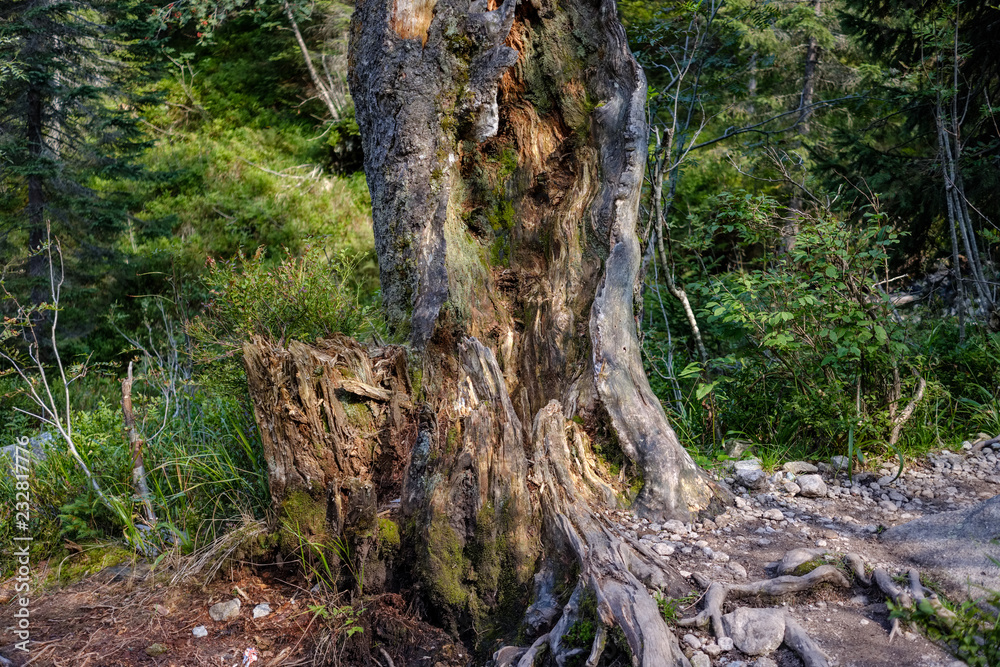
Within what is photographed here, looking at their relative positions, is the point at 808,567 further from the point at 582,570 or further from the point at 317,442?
the point at 317,442

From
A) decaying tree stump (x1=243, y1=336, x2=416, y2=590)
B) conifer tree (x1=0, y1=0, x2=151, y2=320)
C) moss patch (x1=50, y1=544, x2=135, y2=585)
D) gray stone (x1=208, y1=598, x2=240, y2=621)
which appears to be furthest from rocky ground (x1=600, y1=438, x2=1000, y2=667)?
conifer tree (x1=0, y1=0, x2=151, y2=320)

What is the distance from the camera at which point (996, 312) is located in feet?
16.0

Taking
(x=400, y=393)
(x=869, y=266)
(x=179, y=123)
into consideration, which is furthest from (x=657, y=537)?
(x=179, y=123)

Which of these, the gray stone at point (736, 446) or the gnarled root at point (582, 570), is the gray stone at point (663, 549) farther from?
the gray stone at point (736, 446)

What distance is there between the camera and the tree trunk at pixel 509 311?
2.73 metres

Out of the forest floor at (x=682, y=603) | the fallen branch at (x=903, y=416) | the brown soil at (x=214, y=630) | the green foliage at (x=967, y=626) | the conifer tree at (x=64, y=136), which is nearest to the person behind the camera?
the green foliage at (x=967, y=626)

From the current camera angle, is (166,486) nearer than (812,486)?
No

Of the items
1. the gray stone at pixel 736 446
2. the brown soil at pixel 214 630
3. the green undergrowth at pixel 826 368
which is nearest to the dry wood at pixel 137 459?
the brown soil at pixel 214 630

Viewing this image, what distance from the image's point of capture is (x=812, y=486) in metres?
3.42

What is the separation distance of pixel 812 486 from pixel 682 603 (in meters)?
1.47

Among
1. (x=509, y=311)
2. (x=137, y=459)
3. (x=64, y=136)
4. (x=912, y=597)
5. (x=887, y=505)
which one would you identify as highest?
(x=64, y=136)

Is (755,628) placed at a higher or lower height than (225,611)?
higher

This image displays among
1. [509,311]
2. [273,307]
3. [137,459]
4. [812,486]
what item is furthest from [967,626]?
[273,307]

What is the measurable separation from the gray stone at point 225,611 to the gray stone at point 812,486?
2.96 m
